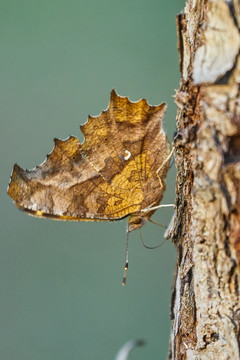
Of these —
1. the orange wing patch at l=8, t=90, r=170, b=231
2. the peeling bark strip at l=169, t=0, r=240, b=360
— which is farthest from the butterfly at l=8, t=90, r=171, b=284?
the peeling bark strip at l=169, t=0, r=240, b=360

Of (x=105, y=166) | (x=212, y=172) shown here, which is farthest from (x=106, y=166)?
(x=212, y=172)

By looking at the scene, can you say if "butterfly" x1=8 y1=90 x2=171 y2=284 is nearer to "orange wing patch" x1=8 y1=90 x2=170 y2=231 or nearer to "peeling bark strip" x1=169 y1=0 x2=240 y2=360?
"orange wing patch" x1=8 y1=90 x2=170 y2=231

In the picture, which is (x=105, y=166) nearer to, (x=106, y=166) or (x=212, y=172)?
(x=106, y=166)

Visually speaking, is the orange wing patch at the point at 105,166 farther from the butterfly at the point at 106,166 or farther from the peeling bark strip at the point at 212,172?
the peeling bark strip at the point at 212,172

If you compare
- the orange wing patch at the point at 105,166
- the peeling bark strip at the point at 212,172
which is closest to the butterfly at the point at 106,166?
the orange wing patch at the point at 105,166

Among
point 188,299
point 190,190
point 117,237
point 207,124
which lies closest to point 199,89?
point 207,124
